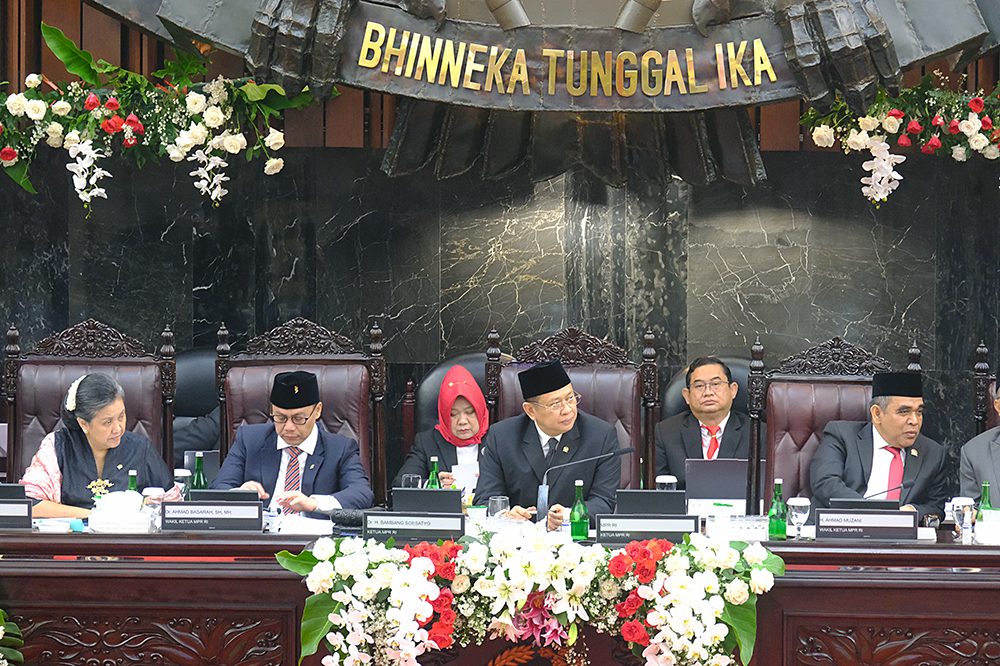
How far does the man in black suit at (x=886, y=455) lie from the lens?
137 inches

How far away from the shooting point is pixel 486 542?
228 cm

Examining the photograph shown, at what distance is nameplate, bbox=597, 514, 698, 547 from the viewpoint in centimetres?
235

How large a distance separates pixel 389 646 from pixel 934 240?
395 centimetres

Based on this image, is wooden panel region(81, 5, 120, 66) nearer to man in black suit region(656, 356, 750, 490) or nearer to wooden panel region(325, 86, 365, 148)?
wooden panel region(325, 86, 365, 148)

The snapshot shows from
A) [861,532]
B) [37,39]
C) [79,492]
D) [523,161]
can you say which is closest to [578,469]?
[861,532]

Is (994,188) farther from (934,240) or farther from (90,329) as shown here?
(90,329)

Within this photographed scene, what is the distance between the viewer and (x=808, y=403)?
383 cm

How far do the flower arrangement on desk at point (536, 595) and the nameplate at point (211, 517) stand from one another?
41 cm

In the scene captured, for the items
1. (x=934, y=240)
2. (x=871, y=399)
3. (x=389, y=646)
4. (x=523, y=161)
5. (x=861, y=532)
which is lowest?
(x=389, y=646)

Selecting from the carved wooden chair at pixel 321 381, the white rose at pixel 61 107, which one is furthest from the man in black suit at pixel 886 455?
the white rose at pixel 61 107

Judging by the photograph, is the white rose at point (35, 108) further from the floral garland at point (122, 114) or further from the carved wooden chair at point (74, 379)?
the carved wooden chair at point (74, 379)

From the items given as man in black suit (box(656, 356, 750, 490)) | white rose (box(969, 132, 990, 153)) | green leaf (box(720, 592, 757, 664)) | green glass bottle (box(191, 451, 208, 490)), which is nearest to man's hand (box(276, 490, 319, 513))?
green glass bottle (box(191, 451, 208, 490))

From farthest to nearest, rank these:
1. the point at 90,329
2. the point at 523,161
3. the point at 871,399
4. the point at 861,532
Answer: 1. the point at 523,161
2. the point at 90,329
3. the point at 871,399
4. the point at 861,532

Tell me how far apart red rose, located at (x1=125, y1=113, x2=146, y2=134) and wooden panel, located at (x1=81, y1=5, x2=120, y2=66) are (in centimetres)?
85
